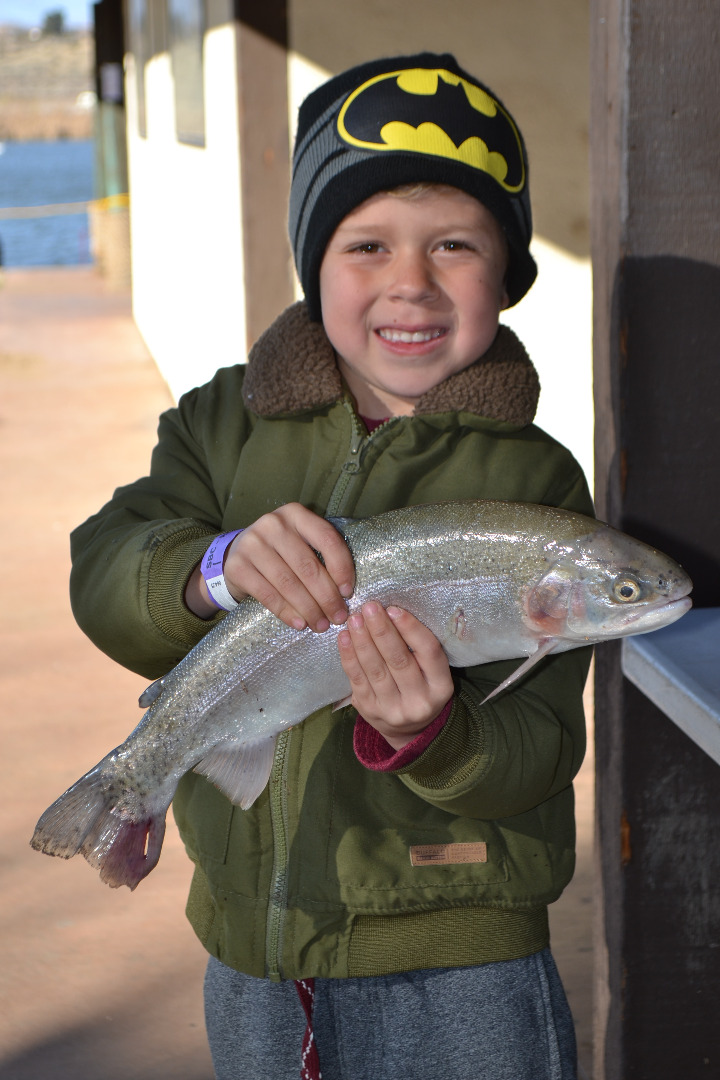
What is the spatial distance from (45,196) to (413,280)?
76.9m

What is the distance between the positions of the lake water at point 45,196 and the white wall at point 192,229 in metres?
15.2

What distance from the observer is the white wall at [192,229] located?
6.62m

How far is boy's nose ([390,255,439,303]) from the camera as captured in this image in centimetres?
193

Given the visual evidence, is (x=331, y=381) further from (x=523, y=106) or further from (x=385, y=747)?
(x=523, y=106)

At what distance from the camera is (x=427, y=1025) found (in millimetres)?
1960

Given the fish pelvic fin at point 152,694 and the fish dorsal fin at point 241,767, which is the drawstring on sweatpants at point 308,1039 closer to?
the fish dorsal fin at point 241,767

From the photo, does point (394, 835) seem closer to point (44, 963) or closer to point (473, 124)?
point (473, 124)

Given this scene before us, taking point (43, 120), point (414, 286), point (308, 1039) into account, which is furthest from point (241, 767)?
point (43, 120)

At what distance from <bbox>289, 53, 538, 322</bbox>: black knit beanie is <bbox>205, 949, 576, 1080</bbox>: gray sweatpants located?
1.21 metres

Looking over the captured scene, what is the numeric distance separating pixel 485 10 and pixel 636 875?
472 cm

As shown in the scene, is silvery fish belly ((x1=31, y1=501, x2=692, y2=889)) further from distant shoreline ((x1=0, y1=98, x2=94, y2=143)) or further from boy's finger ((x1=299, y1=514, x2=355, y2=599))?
distant shoreline ((x1=0, y1=98, x2=94, y2=143))

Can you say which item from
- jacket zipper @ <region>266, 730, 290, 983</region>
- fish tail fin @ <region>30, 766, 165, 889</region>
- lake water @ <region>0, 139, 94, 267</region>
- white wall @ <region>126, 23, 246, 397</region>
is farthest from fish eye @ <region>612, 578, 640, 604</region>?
lake water @ <region>0, 139, 94, 267</region>

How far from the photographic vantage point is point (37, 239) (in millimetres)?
42938

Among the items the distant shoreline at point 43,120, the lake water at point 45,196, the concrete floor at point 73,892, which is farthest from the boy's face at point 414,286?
the distant shoreline at point 43,120
